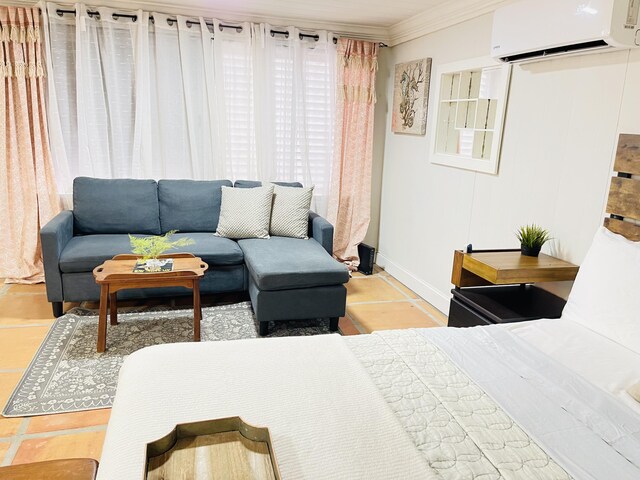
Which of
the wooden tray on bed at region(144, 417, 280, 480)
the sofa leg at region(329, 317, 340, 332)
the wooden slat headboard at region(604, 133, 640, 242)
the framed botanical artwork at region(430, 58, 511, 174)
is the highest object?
the framed botanical artwork at region(430, 58, 511, 174)

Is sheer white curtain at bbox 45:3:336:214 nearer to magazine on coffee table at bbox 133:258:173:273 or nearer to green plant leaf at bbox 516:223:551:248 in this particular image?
magazine on coffee table at bbox 133:258:173:273

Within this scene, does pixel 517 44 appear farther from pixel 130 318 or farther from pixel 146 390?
pixel 130 318

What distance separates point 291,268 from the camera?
316 centimetres

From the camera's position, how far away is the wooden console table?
243 cm

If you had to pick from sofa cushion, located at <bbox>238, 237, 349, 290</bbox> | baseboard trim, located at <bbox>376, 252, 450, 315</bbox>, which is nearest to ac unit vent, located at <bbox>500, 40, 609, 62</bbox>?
sofa cushion, located at <bbox>238, 237, 349, 290</bbox>

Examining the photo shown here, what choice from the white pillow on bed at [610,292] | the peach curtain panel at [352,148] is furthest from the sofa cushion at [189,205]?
the white pillow on bed at [610,292]

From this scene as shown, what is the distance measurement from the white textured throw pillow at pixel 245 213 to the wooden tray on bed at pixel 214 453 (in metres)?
2.81

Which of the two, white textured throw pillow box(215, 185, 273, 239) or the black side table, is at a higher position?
white textured throw pillow box(215, 185, 273, 239)

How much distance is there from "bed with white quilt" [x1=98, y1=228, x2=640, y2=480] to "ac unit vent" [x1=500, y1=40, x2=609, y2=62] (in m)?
1.03

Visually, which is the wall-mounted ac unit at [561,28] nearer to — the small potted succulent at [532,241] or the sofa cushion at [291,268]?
the small potted succulent at [532,241]

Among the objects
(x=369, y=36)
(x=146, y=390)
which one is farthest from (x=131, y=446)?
(x=369, y=36)

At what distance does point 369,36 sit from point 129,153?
97.8 inches

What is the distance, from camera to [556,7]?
2.39 meters

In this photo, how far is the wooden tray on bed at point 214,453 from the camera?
1045mm
